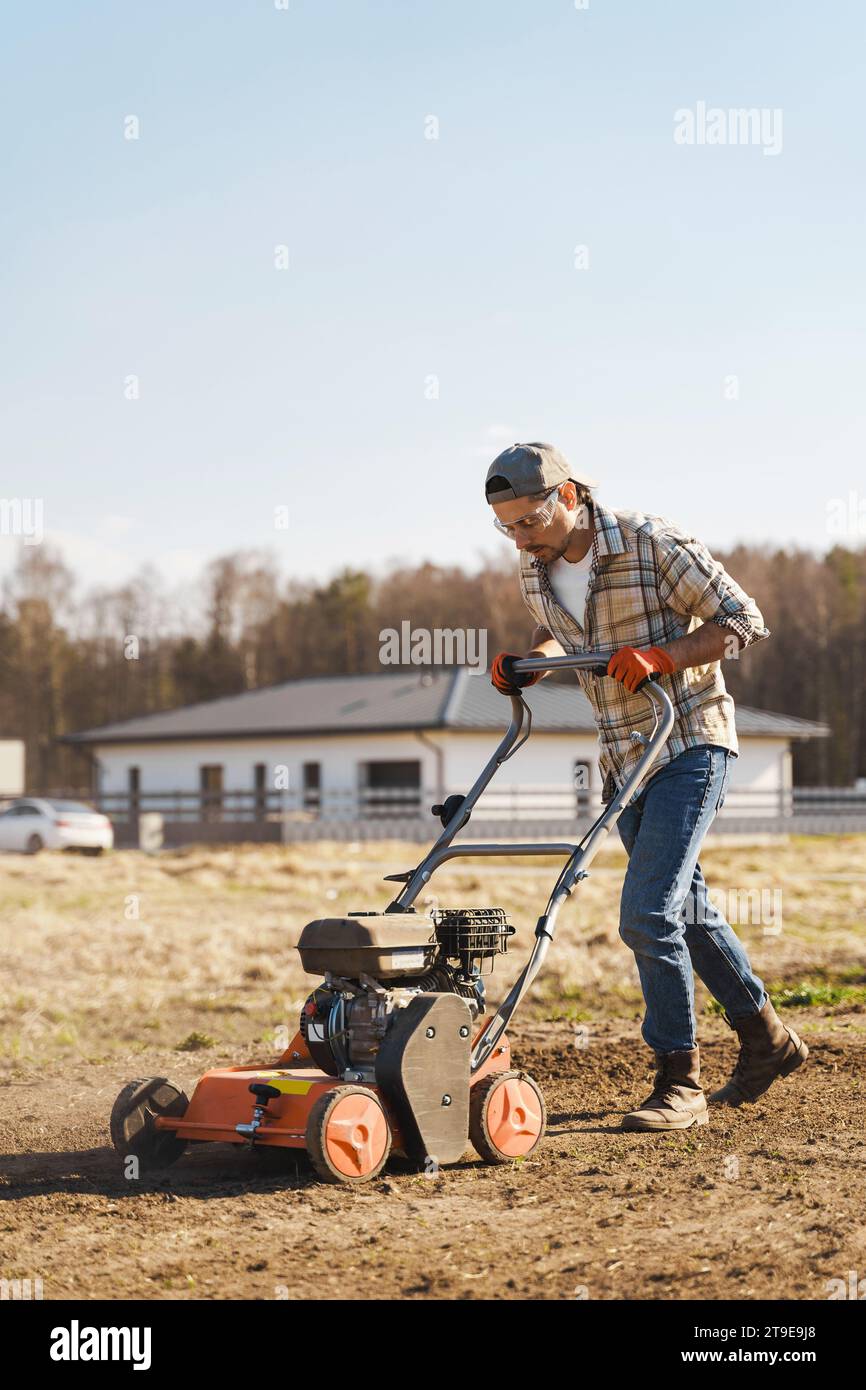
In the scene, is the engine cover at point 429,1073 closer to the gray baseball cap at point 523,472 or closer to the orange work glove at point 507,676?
the orange work glove at point 507,676

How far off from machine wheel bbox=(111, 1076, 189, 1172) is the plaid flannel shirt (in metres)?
1.81

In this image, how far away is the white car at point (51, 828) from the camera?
32.0m

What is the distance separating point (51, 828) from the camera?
32.1 metres

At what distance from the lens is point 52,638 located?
72812 millimetres

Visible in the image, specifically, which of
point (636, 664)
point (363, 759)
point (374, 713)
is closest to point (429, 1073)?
point (636, 664)

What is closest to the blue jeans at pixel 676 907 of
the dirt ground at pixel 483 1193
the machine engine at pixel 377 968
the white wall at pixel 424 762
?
the dirt ground at pixel 483 1193

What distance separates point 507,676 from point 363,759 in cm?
3744

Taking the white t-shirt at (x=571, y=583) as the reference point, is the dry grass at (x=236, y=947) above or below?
below

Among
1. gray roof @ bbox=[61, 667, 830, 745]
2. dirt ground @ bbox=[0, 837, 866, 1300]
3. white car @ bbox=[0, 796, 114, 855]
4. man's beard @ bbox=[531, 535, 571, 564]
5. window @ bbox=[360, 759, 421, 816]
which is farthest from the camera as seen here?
gray roof @ bbox=[61, 667, 830, 745]

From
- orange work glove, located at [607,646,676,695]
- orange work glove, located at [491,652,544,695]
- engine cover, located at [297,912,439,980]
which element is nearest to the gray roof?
orange work glove, located at [491,652,544,695]

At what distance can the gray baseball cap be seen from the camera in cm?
468

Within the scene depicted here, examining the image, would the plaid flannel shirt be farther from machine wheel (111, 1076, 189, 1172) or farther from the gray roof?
the gray roof

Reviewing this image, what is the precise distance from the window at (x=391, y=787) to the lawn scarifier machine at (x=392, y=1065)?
108 ft

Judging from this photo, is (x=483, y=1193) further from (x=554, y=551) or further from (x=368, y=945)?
(x=554, y=551)
